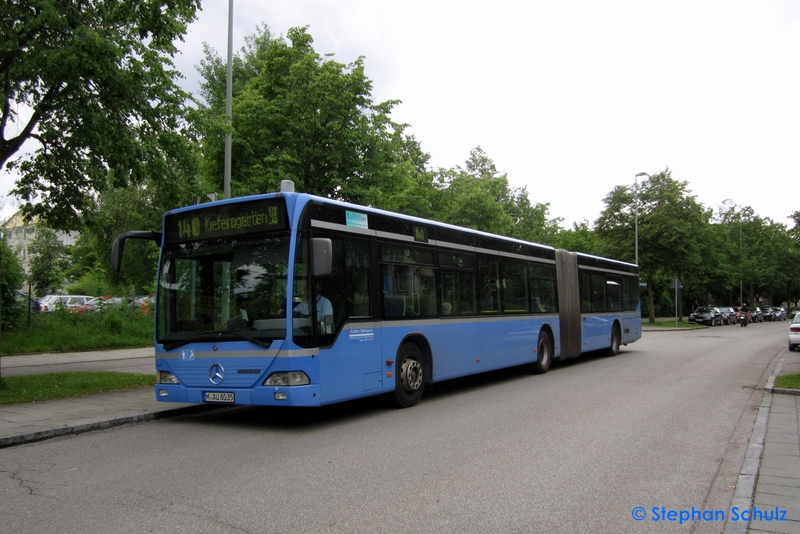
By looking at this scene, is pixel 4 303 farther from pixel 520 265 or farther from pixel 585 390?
pixel 585 390

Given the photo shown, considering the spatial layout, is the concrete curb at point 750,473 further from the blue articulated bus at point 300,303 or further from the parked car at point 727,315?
the parked car at point 727,315

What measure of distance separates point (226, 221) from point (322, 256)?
1683 millimetres

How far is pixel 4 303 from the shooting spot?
20734 mm

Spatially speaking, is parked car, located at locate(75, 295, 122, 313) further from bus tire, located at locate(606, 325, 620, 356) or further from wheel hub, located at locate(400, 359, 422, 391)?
bus tire, located at locate(606, 325, 620, 356)

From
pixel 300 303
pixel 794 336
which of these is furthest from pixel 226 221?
pixel 794 336

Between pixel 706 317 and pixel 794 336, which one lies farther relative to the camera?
pixel 706 317

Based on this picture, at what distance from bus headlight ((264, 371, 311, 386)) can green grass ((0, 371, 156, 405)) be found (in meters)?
5.16

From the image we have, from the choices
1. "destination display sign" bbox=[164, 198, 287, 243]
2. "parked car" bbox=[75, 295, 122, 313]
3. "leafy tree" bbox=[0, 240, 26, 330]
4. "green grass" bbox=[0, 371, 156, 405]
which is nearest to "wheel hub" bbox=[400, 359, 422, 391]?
"destination display sign" bbox=[164, 198, 287, 243]

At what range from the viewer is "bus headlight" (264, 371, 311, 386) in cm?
774

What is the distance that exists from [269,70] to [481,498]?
1731cm

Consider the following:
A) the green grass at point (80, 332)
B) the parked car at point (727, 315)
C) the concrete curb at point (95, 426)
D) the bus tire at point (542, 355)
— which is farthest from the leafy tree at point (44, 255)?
the parked car at point (727, 315)

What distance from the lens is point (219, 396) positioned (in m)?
8.17

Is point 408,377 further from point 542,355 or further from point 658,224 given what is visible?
point 658,224

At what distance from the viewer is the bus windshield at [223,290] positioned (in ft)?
26.0
